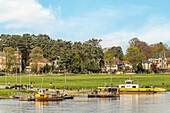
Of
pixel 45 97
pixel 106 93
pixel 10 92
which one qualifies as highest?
pixel 10 92

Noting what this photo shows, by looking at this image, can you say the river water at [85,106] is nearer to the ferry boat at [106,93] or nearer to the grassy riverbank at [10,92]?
the grassy riverbank at [10,92]

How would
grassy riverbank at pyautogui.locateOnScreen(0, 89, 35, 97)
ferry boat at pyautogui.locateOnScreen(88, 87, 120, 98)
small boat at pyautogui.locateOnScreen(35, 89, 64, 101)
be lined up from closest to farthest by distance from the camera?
small boat at pyautogui.locateOnScreen(35, 89, 64, 101), grassy riverbank at pyautogui.locateOnScreen(0, 89, 35, 97), ferry boat at pyautogui.locateOnScreen(88, 87, 120, 98)

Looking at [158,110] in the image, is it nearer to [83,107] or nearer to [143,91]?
[83,107]

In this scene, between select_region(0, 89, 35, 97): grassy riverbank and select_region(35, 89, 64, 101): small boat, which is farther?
select_region(0, 89, 35, 97): grassy riverbank

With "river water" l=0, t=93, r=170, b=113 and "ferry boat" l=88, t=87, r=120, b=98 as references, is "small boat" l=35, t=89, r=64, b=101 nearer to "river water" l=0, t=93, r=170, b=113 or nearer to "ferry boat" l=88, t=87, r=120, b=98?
"river water" l=0, t=93, r=170, b=113

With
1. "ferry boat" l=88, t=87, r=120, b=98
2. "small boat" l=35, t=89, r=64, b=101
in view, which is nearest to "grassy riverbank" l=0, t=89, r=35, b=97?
"small boat" l=35, t=89, r=64, b=101

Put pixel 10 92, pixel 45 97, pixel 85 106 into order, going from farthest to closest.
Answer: pixel 10 92, pixel 45 97, pixel 85 106

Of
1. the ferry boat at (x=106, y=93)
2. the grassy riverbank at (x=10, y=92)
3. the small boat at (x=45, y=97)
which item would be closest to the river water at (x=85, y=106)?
the small boat at (x=45, y=97)

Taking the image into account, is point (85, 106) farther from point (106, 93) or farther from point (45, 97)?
point (106, 93)

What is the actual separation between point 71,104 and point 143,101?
1892 cm

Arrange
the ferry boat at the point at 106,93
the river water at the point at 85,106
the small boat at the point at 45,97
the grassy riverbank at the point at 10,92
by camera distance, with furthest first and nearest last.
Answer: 1. the ferry boat at the point at 106,93
2. the grassy riverbank at the point at 10,92
3. the small boat at the point at 45,97
4. the river water at the point at 85,106

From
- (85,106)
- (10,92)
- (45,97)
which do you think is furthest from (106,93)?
(10,92)

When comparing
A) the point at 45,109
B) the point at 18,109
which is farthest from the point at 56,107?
the point at 18,109

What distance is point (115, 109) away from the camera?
242 feet
